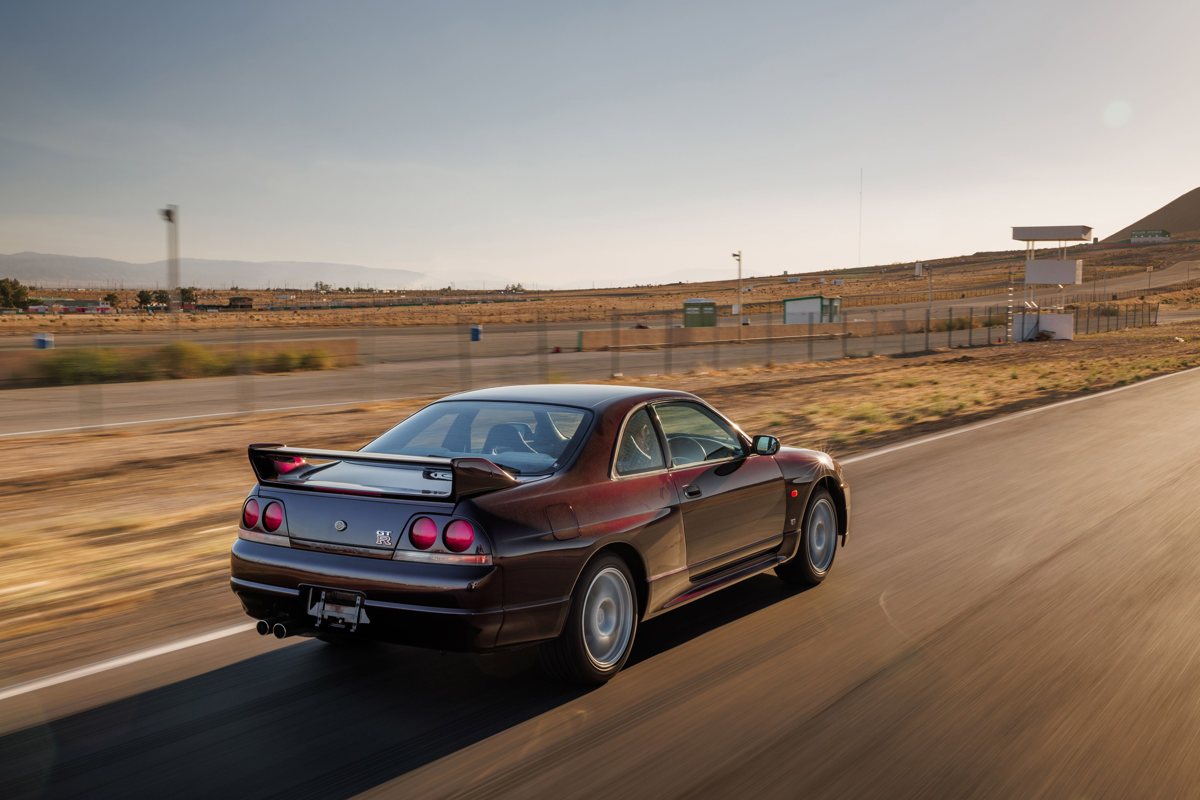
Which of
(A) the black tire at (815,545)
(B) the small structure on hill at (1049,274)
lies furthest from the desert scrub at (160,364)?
(B) the small structure on hill at (1049,274)

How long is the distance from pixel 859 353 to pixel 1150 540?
34.1 metres

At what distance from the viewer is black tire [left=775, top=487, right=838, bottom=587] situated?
6.73 metres

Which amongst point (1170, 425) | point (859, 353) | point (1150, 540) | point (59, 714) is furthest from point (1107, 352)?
point (59, 714)

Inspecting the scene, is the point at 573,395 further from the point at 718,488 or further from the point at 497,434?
the point at 718,488

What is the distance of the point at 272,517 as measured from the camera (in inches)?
193

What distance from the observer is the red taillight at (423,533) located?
4430 millimetres

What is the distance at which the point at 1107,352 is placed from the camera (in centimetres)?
4034

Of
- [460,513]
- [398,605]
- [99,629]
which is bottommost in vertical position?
[99,629]

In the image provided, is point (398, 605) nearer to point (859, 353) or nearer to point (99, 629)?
point (99, 629)

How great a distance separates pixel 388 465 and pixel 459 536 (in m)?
0.84

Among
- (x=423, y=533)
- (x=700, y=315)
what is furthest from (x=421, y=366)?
(x=700, y=315)

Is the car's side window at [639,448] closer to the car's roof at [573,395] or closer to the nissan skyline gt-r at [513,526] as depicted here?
the nissan skyline gt-r at [513,526]

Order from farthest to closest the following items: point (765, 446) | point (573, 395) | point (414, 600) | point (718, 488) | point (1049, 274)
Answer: point (1049, 274) → point (765, 446) → point (718, 488) → point (573, 395) → point (414, 600)

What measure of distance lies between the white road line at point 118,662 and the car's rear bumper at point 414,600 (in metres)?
1.22
